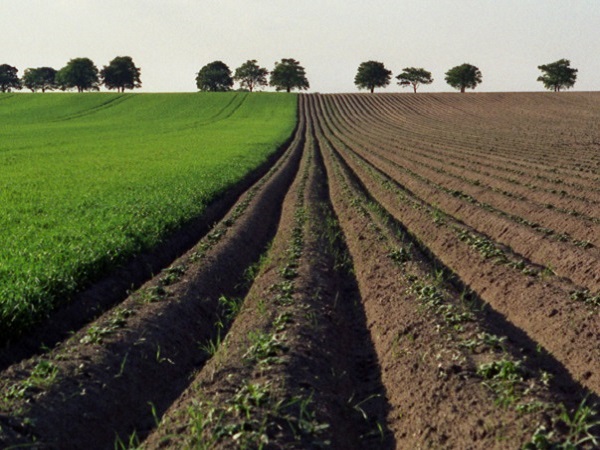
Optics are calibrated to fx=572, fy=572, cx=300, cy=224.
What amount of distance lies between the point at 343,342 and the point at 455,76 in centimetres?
12915

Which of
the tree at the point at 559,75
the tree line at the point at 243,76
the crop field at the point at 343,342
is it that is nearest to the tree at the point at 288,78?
the tree line at the point at 243,76

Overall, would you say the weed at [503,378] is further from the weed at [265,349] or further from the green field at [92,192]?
the green field at [92,192]

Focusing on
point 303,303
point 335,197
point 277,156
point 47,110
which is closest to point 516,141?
point 277,156

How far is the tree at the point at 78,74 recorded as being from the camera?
130 meters

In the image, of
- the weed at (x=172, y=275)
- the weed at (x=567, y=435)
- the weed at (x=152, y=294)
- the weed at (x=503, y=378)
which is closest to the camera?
the weed at (x=567, y=435)

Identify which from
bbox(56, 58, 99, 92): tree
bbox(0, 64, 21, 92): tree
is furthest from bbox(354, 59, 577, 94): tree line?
bbox(0, 64, 21, 92): tree

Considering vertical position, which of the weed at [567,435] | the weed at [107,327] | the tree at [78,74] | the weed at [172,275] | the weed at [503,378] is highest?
the tree at [78,74]

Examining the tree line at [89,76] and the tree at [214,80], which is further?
the tree at [214,80]

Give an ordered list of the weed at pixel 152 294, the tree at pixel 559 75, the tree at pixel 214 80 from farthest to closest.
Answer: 1. the tree at pixel 214 80
2. the tree at pixel 559 75
3. the weed at pixel 152 294

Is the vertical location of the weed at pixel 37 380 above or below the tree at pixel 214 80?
below

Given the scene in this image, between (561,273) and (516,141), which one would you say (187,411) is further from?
(516,141)

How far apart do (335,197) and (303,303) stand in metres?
12.4

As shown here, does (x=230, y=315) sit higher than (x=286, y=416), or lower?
lower

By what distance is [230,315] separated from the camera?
391 inches
